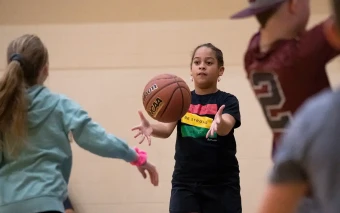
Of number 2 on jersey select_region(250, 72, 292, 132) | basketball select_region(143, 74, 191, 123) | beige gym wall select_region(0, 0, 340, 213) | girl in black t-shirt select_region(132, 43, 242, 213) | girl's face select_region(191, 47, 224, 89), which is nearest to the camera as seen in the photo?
number 2 on jersey select_region(250, 72, 292, 132)

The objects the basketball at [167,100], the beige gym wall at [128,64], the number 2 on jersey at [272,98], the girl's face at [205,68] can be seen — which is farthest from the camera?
the beige gym wall at [128,64]

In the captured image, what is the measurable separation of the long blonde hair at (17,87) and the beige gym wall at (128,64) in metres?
2.23

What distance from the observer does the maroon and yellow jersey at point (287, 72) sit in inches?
60.8

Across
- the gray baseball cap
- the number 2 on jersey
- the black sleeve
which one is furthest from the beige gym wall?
the gray baseball cap

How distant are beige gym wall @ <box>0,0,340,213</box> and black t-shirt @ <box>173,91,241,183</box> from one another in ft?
4.42

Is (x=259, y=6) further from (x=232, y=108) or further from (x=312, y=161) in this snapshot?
(x=232, y=108)

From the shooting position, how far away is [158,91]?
3074mm

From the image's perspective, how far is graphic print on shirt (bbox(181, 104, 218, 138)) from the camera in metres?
3.24

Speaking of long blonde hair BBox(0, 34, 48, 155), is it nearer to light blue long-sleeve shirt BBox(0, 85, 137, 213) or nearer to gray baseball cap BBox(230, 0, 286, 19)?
light blue long-sleeve shirt BBox(0, 85, 137, 213)

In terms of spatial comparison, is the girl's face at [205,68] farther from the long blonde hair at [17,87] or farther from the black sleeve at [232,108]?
the long blonde hair at [17,87]

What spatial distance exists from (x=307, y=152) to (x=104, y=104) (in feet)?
12.6

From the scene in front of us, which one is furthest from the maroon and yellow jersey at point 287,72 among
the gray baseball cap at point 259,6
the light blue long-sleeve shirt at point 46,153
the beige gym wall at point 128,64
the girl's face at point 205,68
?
the beige gym wall at point 128,64

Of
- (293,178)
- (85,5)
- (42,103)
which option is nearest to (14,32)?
(85,5)

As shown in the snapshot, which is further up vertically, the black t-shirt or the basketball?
the basketball
